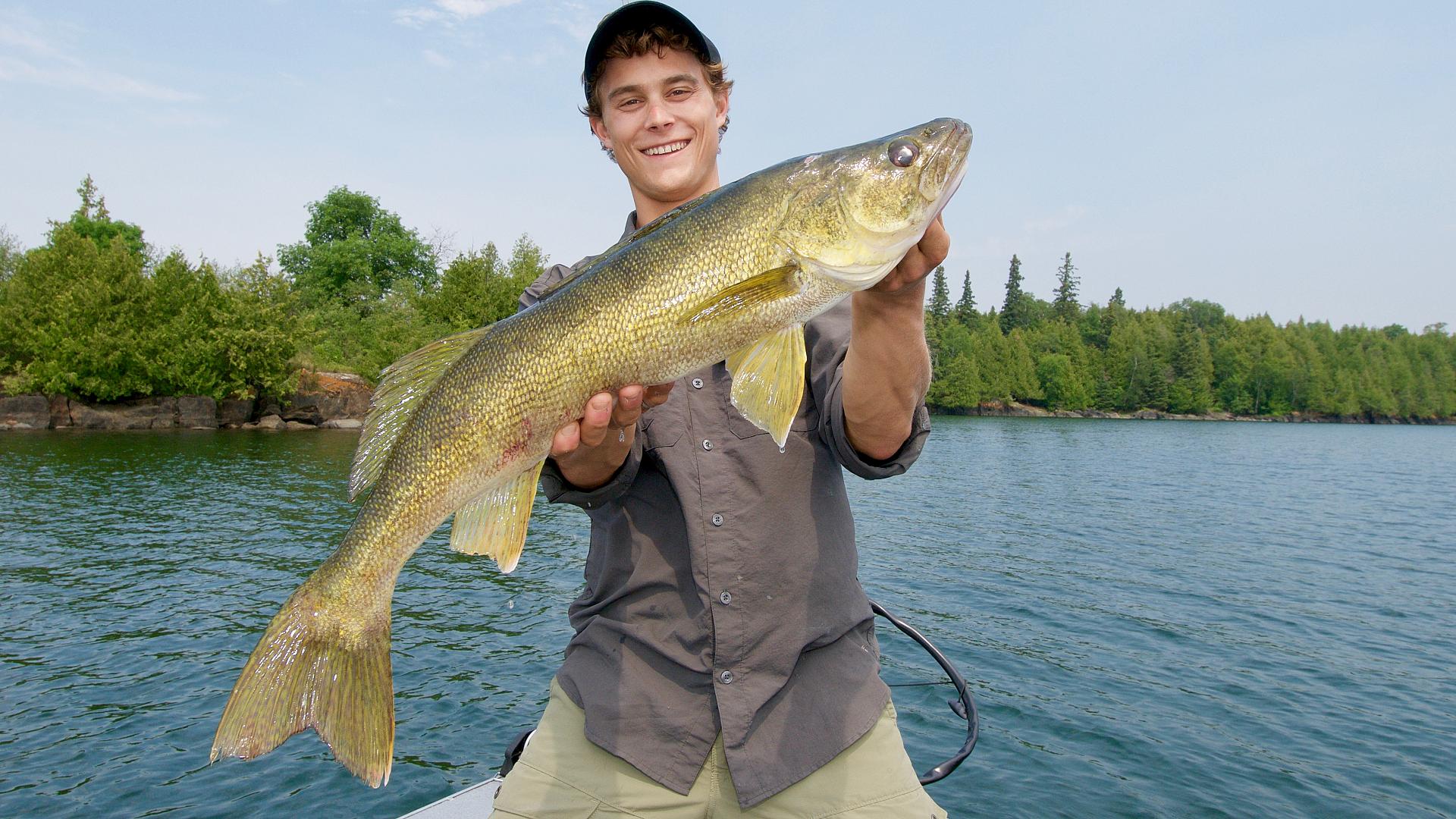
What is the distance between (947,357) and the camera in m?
102

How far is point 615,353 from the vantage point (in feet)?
8.70

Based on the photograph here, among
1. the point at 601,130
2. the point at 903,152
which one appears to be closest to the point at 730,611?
the point at 903,152

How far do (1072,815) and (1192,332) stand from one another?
123m

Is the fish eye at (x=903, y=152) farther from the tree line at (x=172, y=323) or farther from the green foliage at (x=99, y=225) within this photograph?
the green foliage at (x=99, y=225)

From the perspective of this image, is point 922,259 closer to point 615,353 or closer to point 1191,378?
point 615,353

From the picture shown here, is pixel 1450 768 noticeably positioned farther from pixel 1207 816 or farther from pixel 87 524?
pixel 87 524

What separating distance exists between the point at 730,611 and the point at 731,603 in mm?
27

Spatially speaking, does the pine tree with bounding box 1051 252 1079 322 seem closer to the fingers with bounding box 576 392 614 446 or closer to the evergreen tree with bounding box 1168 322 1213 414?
the evergreen tree with bounding box 1168 322 1213 414

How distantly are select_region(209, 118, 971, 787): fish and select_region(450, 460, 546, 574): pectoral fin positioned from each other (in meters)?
0.09

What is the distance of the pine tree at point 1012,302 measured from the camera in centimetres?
12338

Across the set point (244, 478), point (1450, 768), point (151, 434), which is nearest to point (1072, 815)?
point (1450, 768)

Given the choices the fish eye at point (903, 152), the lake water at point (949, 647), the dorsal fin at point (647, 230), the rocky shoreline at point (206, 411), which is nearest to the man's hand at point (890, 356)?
the fish eye at point (903, 152)

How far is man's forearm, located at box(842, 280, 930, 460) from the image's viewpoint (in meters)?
2.65

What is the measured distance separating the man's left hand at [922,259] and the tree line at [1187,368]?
9681 cm
